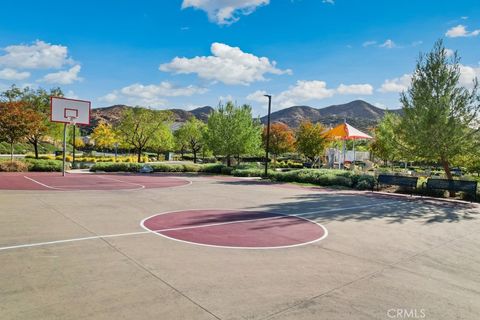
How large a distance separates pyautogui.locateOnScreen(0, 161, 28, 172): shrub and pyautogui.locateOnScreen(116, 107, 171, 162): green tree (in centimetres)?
1688

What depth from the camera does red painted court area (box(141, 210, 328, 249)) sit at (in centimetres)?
887

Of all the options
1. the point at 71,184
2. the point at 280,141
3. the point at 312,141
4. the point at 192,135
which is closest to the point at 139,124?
the point at 192,135

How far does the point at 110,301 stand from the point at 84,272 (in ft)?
4.71

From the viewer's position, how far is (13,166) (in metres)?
29.4

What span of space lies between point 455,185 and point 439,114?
4.12 m

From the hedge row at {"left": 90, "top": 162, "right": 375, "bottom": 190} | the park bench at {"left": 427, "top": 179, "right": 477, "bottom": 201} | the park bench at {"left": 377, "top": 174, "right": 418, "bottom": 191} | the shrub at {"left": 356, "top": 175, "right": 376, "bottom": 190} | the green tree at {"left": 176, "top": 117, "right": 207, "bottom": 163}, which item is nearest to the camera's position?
the park bench at {"left": 427, "top": 179, "right": 477, "bottom": 201}

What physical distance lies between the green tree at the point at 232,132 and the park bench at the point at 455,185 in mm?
20944

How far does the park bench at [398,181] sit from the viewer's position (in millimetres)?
21469

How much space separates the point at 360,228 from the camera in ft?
36.3

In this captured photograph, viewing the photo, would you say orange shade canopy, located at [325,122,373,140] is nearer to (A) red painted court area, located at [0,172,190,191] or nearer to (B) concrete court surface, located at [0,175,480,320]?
(A) red painted court area, located at [0,172,190,191]

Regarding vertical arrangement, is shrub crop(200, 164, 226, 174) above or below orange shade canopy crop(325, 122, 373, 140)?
below

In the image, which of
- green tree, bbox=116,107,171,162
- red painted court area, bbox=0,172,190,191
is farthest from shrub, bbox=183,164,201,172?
red painted court area, bbox=0,172,190,191

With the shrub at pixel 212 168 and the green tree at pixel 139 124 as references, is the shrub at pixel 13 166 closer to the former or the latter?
the shrub at pixel 212 168

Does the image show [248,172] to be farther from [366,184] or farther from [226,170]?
[366,184]
